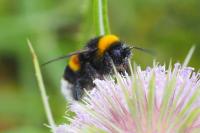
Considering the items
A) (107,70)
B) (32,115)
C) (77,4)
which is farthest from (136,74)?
(77,4)

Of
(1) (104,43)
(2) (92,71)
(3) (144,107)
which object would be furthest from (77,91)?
(3) (144,107)

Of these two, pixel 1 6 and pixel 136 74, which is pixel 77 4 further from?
pixel 136 74

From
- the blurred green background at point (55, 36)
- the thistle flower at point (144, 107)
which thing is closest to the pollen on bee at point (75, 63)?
the thistle flower at point (144, 107)

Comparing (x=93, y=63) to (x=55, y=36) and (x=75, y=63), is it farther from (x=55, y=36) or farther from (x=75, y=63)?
(x=55, y=36)

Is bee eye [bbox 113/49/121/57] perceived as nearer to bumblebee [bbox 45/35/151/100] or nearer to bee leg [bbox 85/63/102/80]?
bumblebee [bbox 45/35/151/100]

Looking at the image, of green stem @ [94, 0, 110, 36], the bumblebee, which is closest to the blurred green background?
the bumblebee

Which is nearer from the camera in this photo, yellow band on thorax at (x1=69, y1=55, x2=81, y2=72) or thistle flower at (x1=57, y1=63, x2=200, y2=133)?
thistle flower at (x1=57, y1=63, x2=200, y2=133)
